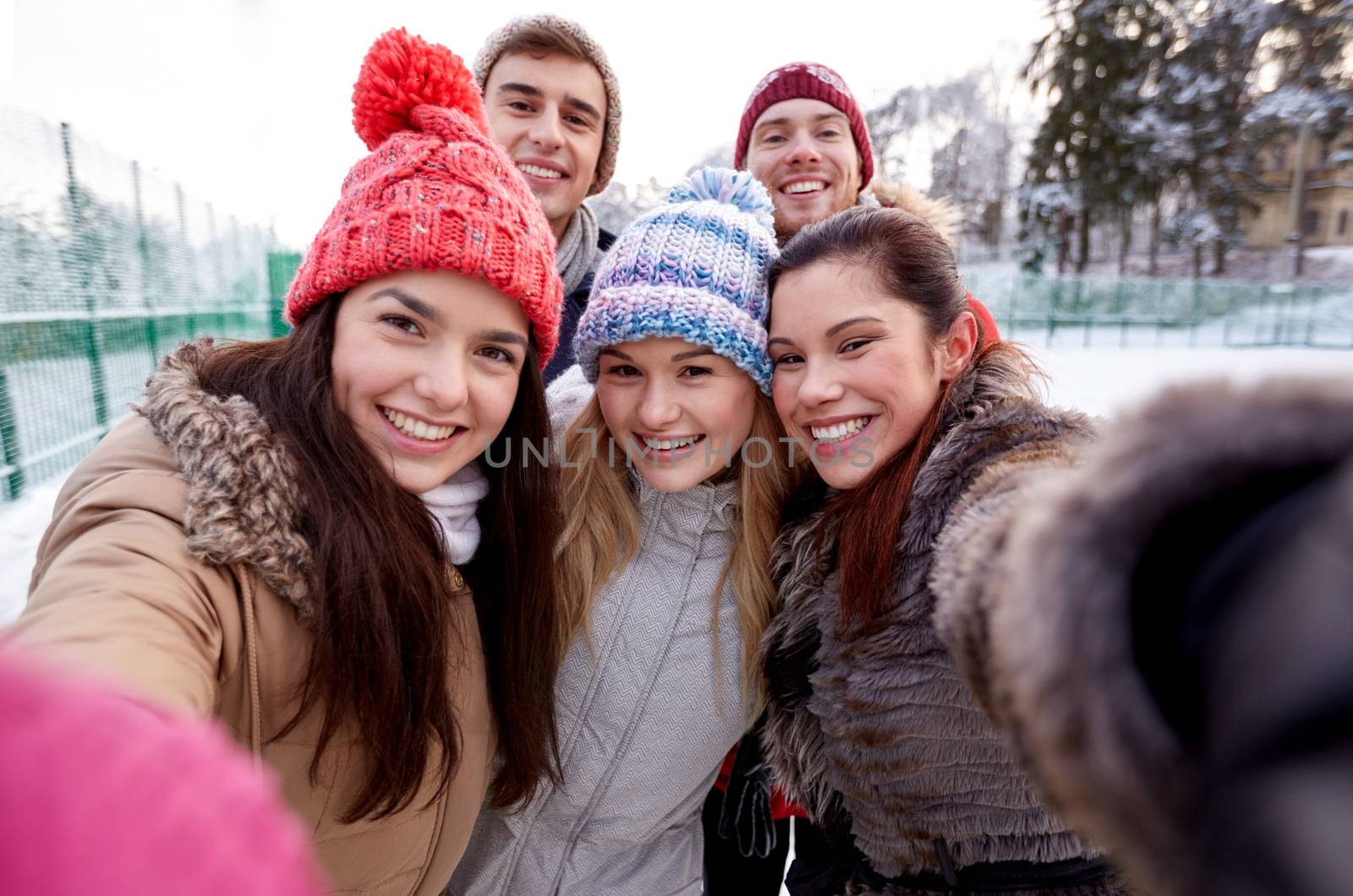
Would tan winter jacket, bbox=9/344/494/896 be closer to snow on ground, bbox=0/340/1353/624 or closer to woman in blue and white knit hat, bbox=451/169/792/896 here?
woman in blue and white knit hat, bbox=451/169/792/896

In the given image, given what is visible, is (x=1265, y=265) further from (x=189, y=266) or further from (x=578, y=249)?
(x=189, y=266)

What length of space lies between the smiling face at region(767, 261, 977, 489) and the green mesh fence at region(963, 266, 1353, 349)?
56.3ft

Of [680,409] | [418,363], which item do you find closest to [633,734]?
[680,409]

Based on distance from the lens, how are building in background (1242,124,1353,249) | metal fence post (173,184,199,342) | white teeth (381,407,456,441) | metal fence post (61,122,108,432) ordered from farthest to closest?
building in background (1242,124,1353,249)
metal fence post (173,184,199,342)
metal fence post (61,122,108,432)
white teeth (381,407,456,441)

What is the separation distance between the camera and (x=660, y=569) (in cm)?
183

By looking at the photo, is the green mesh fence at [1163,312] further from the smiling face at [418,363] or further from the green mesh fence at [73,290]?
the smiling face at [418,363]

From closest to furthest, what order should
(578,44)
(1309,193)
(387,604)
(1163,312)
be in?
1. (387,604)
2. (578,44)
3. (1163,312)
4. (1309,193)

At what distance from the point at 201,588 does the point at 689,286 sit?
123cm

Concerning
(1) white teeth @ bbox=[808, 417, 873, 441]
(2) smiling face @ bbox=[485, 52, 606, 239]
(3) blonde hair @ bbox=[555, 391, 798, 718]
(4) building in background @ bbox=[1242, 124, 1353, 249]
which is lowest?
(3) blonde hair @ bbox=[555, 391, 798, 718]

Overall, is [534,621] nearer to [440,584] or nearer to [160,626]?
[440,584]

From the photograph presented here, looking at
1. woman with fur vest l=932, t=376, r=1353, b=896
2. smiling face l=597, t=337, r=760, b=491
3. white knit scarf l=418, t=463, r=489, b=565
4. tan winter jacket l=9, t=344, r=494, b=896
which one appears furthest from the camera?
smiling face l=597, t=337, r=760, b=491

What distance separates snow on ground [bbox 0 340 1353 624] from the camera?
0.51 meters

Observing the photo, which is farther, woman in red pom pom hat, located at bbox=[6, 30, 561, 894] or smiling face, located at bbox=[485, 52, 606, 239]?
smiling face, located at bbox=[485, 52, 606, 239]

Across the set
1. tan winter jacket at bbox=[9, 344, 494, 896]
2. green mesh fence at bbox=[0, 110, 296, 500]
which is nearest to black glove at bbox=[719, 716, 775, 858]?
tan winter jacket at bbox=[9, 344, 494, 896]
